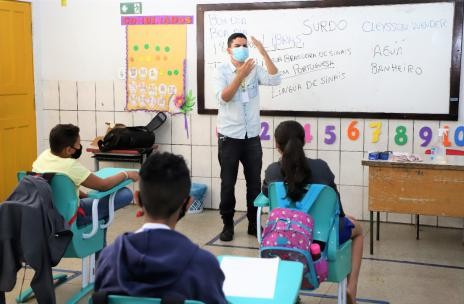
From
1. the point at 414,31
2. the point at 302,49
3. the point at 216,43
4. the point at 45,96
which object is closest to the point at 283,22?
the point at 302,49

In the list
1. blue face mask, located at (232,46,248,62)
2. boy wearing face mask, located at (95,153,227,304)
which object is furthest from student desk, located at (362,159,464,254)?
boy wearing face mask, located at (95,153,227,304)

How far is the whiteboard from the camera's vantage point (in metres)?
4.75

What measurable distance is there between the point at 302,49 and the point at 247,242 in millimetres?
1697

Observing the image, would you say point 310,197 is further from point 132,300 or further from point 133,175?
point 132,300

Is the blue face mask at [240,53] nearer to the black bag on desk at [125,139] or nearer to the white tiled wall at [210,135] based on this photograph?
the white tiled wall at [210,135]

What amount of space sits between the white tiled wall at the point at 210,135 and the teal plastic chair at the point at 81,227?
1.29 meters

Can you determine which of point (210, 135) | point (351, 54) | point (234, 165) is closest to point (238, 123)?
point (234, 165)

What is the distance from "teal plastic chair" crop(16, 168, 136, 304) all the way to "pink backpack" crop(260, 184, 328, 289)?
1.04 metres

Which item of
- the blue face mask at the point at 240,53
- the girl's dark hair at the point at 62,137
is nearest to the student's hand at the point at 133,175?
the girl's dark hair at the point at 62,137

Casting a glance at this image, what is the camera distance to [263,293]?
176cm

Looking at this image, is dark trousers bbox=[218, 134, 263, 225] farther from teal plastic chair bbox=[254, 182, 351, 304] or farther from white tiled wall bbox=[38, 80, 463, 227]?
teal plastic chair bbox=[254, 182, 351, 304]

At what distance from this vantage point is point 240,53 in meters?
4.41

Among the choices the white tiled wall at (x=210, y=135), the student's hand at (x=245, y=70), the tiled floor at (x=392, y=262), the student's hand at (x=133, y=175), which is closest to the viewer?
the student's hand at (x=133, y=175)

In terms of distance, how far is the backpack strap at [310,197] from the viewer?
8.91 feet
